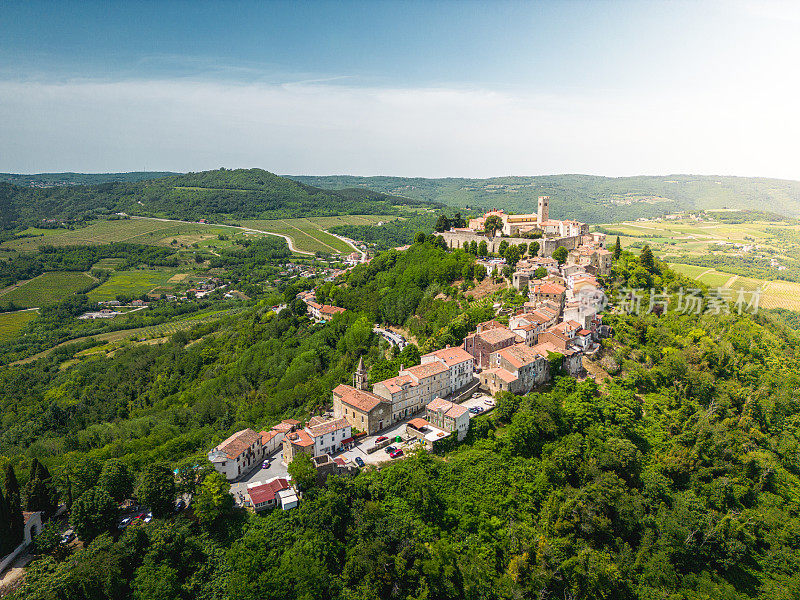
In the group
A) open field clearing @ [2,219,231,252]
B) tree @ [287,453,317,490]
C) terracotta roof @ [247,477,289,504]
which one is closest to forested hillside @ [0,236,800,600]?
tree @ [287,453,317,490]

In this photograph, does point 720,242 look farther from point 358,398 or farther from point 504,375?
point 358,398

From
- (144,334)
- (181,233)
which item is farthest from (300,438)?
(181,233)

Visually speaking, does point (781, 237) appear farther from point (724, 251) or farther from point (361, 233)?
point (361, 233)

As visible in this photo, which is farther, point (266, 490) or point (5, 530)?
point (266, 490)

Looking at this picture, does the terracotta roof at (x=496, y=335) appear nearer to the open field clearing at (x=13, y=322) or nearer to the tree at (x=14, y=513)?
the tree at (x=14, y=513)

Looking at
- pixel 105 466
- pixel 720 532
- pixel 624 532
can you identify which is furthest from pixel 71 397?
pixel 720 532
